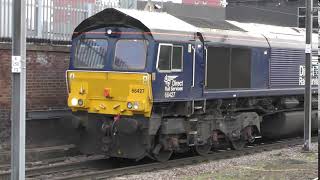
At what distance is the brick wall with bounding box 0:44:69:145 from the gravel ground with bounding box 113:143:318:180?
Answer: 12.4 feet

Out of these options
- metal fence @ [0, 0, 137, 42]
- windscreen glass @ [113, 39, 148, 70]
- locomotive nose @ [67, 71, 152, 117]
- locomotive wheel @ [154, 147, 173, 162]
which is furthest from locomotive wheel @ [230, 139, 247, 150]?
metal fence @ [0, 0, 137, 42]

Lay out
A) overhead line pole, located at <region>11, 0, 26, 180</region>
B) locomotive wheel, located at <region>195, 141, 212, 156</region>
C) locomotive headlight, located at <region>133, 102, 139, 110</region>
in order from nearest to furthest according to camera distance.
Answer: overhead line pole, located at <region>11, 0, 26, 180</region> < locomotive headlight, located at <region>133, 102, 139, 110</region> < locomotive wheel, located at <region>195, 141, 212, 156</region>

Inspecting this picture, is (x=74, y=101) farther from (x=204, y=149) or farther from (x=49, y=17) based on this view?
(x=204, y=149)

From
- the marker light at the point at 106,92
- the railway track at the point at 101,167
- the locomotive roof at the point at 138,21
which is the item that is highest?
the locomotive roof at the point at 138,21

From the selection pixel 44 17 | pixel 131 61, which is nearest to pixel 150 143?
pixel 131 61

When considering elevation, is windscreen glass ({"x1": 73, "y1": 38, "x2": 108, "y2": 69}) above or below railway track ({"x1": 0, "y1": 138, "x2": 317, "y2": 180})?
above

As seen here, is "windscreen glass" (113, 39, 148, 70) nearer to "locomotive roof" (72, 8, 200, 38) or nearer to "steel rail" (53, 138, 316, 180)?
"locomotive roof" (72, 8, 200, 38)

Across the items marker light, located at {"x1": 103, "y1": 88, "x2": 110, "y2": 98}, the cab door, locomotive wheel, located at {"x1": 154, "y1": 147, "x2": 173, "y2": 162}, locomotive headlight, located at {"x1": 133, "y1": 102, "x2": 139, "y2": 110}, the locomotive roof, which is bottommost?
locomotive wheel, located at {"x1": 154, "y1": 147, "x2": 173, "y2": 162}

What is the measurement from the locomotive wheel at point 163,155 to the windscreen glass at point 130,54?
1.96m

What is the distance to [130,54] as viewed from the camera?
12117 mm

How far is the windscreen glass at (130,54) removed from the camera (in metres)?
11.9

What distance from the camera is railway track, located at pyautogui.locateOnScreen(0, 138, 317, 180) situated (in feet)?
36.0

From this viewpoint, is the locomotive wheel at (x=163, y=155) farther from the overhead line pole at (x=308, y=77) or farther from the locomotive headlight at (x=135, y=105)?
the overhead line pole at (x=308, y=77)

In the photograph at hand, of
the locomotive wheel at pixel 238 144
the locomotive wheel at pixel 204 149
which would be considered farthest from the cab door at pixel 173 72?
the locomotive wheel at pixel 238 144
